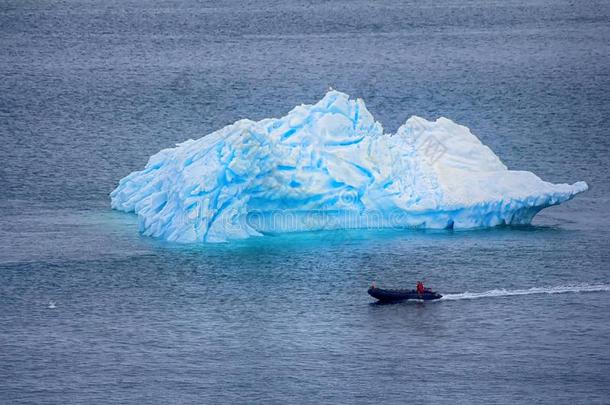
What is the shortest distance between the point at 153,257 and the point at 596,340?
12872mm

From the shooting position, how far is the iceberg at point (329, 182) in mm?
40781

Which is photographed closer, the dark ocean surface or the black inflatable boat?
the dark ocean surface

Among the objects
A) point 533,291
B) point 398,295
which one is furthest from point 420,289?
point 533,291

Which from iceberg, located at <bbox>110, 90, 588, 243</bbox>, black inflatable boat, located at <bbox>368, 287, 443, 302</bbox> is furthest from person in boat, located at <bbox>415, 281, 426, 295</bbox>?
iceberg, located at <bbox>110, 90, 588, 243</bbox>

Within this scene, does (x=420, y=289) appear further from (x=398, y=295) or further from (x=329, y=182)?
(x=329, y=182)

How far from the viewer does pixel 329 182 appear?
1641 inches

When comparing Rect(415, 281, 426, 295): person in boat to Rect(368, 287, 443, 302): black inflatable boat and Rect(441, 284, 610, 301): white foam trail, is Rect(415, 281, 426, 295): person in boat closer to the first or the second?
Rect(368, 287, 443, 302): black inflatable boat

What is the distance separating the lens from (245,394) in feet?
102

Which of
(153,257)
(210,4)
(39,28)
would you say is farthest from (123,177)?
(210,4)

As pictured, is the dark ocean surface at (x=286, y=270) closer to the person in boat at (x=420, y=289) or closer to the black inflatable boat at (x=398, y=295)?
the black inflatable boat at (x=398, y=295)

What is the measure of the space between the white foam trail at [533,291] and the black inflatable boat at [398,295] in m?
0.48

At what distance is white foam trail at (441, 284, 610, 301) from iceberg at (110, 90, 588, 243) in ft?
15.4

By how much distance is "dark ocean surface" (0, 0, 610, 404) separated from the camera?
105ft

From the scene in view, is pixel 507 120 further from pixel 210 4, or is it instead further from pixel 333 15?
pixel 210 4
